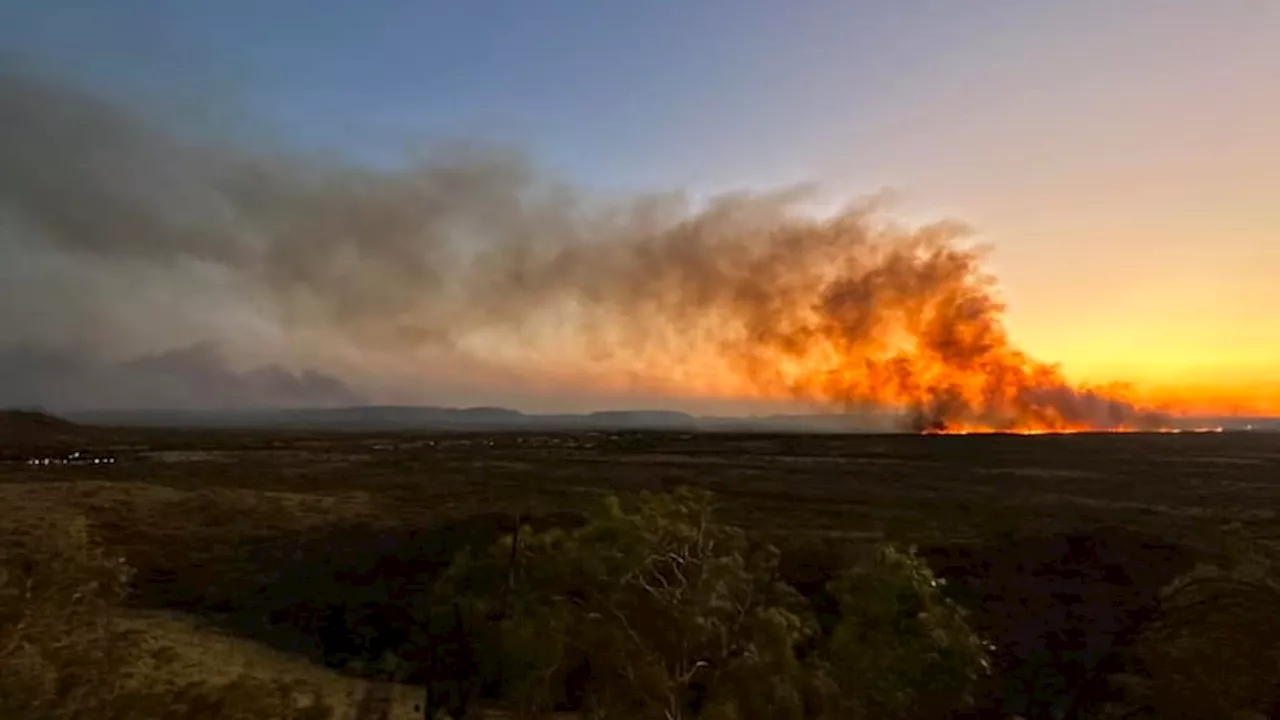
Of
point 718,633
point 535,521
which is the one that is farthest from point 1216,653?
point 535,521

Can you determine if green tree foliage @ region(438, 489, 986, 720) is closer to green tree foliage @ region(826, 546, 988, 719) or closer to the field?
green tree foliage @ region(826, 546, 988, 719)

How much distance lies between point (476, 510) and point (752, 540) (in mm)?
30482

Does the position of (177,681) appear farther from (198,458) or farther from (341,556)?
(198,458)

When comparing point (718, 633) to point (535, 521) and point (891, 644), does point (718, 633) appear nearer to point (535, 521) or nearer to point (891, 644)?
point (891, 644)

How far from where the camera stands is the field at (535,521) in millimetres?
56375

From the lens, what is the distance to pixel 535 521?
7494cm

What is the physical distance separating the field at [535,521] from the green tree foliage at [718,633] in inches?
820

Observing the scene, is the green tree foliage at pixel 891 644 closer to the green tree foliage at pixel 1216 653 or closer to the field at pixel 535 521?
the green tree foliage at pixel 1216 653

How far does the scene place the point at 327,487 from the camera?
113188mm

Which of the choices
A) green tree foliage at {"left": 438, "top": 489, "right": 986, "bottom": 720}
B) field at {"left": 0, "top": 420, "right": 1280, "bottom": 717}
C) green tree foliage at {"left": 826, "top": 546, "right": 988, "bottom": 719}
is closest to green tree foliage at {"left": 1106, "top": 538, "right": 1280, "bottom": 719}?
green tree foliage at {"left": 826, "top": 546, "right": 988, "bottom": 719}

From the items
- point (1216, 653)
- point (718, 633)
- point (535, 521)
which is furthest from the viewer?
point (535, 521)

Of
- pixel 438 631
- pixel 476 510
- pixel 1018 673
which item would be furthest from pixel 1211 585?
pixel 476 510

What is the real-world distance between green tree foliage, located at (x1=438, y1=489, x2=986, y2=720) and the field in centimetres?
2082

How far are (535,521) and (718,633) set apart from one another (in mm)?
51816
